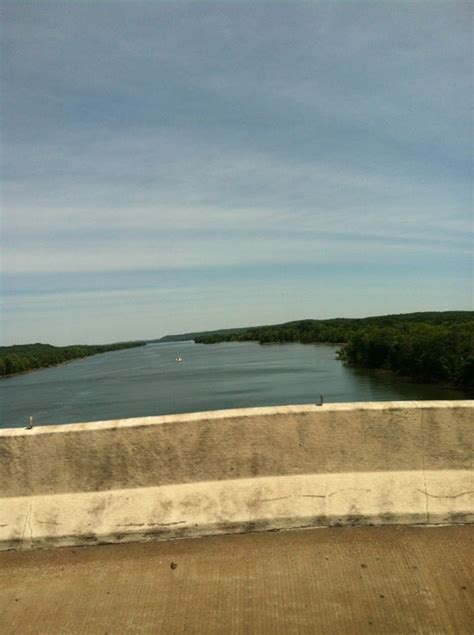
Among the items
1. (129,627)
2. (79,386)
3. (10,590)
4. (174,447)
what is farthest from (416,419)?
(79,386)

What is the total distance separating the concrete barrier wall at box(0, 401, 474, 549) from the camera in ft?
14.6

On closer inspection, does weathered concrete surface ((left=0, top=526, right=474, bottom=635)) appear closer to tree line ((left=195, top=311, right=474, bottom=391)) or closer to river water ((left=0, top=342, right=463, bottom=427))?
river water ((left=0, top=342, right=463, bottom=427))

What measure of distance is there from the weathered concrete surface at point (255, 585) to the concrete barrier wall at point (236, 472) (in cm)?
16

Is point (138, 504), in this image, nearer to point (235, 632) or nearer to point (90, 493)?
point (90, 493)

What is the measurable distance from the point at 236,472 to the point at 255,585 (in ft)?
3.38

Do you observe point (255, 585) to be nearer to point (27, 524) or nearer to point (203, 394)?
point (27, 524)

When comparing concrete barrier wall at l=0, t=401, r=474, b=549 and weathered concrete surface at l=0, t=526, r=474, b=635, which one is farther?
concrete barrier wall at l=0, t=401, r=474, b=549

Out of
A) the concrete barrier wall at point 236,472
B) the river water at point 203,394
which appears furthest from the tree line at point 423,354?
the concrete barrier wall at point 236,472

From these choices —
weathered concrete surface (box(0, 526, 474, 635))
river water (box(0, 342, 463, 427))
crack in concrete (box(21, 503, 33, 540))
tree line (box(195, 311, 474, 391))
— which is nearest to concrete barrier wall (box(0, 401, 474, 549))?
crack in concrete (box(21, 503, 33, 540))

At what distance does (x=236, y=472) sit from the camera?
4637 mm

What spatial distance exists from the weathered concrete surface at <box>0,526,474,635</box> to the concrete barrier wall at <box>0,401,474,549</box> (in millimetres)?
161

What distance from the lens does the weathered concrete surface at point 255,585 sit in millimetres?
3451

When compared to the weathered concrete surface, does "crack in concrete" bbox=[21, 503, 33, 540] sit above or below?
above

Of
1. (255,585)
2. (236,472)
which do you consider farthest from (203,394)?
(255,585)
